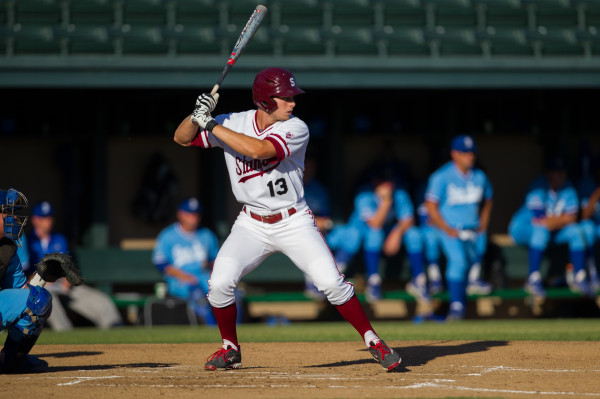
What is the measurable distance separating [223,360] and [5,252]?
52.4 inches

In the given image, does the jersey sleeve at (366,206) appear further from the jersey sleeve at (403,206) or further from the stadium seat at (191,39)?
the stadium seat at (191,39)

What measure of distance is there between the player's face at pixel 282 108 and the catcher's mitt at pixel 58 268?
1.40 metres

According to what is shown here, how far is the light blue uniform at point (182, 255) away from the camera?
9375mm

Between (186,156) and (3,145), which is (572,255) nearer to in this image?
(186,156)

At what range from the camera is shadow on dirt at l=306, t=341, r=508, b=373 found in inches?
212

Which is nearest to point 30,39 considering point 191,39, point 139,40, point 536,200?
point 139,40

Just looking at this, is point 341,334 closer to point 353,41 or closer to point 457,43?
point 353,41

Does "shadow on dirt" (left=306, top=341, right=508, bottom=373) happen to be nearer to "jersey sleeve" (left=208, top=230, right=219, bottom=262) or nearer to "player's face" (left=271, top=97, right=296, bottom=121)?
"player's face" (left=271, top=97, right=296, bottom=121)

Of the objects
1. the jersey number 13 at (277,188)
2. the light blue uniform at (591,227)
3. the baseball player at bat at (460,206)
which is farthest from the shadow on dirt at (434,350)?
the light blue uniform at (591,227)

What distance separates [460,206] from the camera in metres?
9.46

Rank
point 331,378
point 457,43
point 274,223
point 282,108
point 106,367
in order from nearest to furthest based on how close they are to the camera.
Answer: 1. point 331,378
2. point 274,223
3. point 282,108
4. point 106,367
5. point 457,43

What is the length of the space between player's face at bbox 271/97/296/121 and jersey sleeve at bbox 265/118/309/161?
88 millimetres

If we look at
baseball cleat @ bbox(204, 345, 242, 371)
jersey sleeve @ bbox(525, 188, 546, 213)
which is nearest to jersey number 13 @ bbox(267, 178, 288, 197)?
baseball cleat @ bbox(204, 345, 242, 371)

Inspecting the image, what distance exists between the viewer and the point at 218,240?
10.4m
